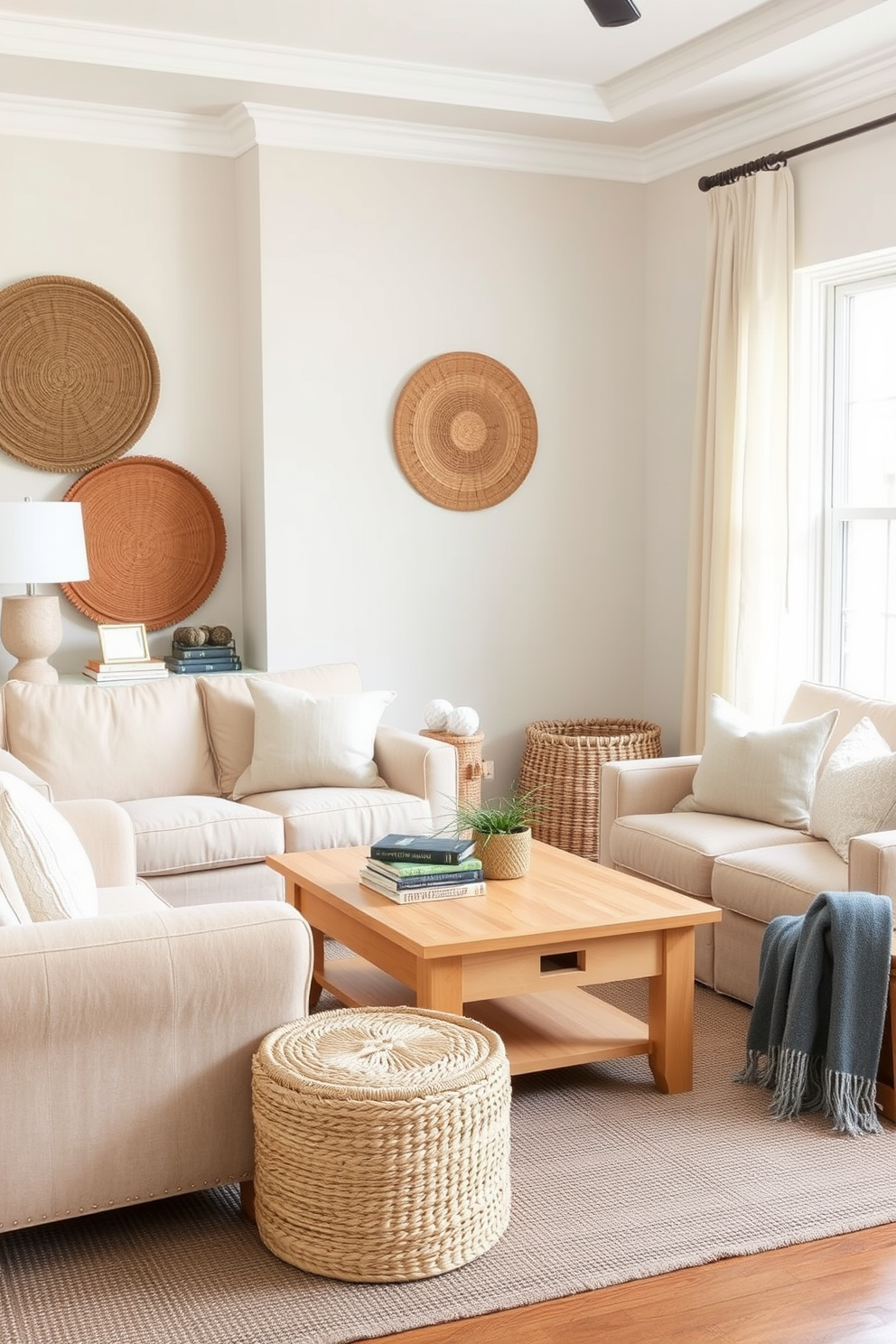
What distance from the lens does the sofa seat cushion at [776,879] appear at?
353 cm

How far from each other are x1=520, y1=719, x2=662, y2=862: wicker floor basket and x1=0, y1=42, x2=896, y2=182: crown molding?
2.23 m

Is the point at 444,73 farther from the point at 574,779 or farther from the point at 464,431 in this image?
the point at 574,779

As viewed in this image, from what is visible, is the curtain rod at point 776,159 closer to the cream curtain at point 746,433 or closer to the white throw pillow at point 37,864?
the cream curtain at point 746,433

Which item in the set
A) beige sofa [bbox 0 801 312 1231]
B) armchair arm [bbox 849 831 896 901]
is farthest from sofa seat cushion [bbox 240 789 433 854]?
beige sofa [bbox 0 801 312 1231]

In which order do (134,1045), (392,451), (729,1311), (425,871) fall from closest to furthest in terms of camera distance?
1. (729,1311)
2. (134,1045)
3. (425,871)
4. (392,451)

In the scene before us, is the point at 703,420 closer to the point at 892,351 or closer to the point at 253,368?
the point at 892,351

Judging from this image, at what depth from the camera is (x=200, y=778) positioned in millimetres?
4609

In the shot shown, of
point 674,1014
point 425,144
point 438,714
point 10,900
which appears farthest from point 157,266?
A: point 674,1014

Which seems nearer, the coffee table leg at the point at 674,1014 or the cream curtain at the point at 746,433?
the coffee table leg at the point at 674,1014

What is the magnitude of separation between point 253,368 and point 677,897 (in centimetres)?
284

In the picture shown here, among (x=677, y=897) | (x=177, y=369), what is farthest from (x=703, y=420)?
(x=677, y=897)

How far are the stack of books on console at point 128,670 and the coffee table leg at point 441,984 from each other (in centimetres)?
230

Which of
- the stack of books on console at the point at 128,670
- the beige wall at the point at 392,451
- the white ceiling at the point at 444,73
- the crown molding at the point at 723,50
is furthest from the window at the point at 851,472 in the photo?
the stack of books on console at the point at 128,670

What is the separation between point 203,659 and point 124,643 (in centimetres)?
29
